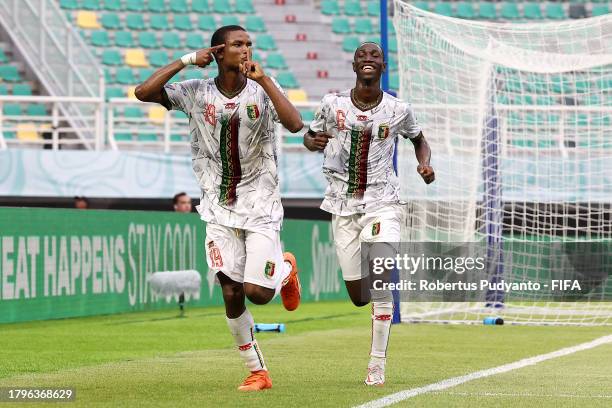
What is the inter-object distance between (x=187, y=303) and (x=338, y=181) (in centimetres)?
920

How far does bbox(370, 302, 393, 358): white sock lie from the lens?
8.41 m

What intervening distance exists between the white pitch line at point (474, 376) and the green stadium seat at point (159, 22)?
66.2 ft

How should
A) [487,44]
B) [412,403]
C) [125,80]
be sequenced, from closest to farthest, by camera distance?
[412,403] → [487,44] → [125,80]

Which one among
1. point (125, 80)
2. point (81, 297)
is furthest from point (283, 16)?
point (81, 297)

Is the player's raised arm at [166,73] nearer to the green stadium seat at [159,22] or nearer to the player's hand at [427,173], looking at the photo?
the player's hand at [427,173]

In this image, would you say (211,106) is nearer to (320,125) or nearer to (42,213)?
(320,125)

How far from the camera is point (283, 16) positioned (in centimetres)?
3284

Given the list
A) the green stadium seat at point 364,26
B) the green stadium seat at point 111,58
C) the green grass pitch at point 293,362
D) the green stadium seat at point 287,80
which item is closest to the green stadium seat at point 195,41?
the green stadium seat at point 111,58

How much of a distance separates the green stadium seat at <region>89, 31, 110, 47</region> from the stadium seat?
33 centimetres

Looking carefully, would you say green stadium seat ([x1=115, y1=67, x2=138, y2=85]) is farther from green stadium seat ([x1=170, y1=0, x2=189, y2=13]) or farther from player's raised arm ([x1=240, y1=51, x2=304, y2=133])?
player's raised arm ([x1=240, y1=51, x2=304, y2=133])

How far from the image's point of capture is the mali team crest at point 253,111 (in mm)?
7984

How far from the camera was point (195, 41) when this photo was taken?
30750 millimetres

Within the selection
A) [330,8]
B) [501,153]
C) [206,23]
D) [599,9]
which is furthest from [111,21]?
[501,153]

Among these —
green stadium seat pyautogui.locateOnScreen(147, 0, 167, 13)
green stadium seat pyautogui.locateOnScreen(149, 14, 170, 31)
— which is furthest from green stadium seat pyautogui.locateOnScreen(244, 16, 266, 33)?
green stadium seat pyautogui.locateOnScreen(147, 0, 167, 13)
